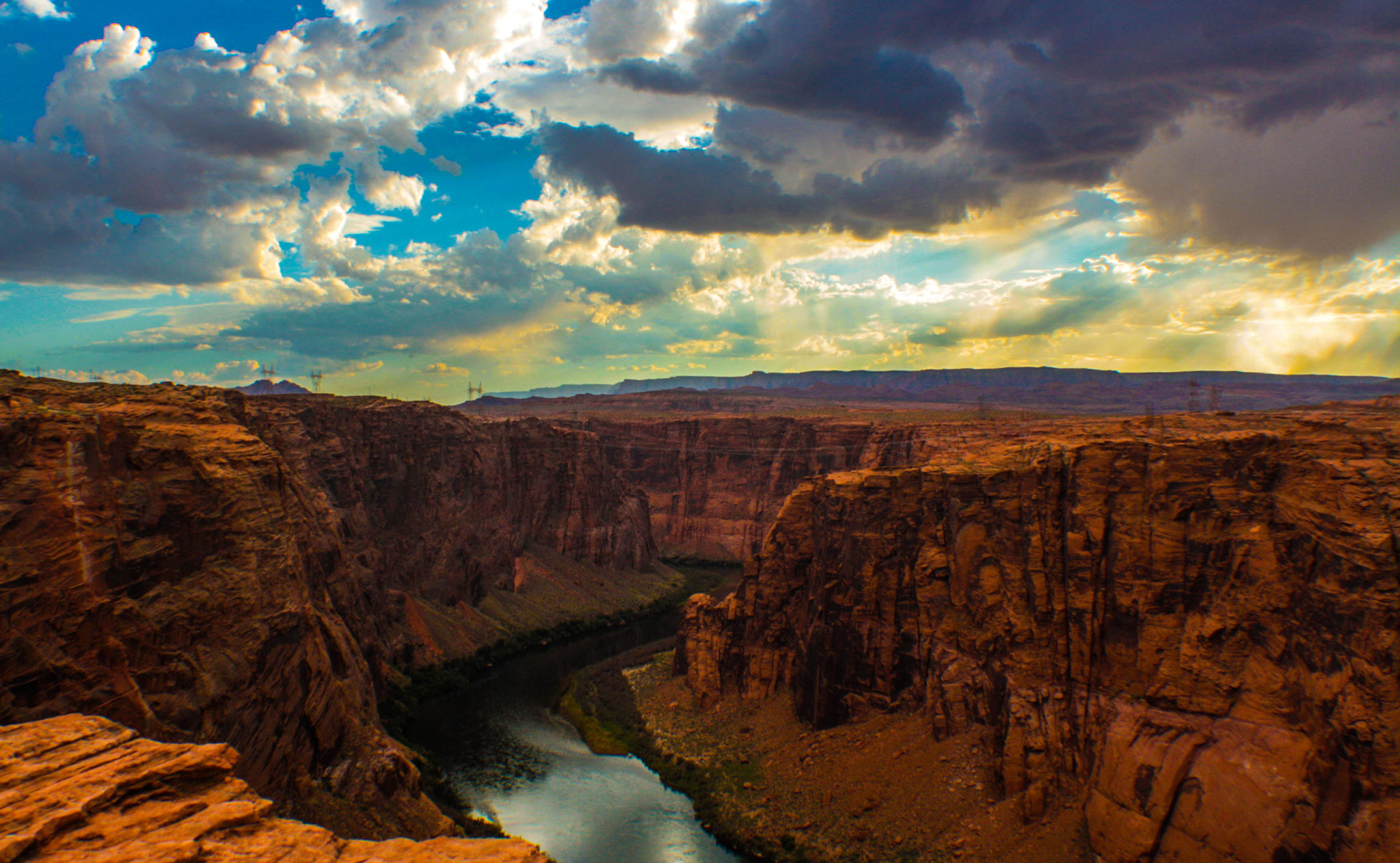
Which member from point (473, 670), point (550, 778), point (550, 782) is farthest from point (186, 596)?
point (473, 670)

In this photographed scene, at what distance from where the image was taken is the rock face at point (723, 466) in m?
142

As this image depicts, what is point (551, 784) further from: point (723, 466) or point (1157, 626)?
point (723, 466)

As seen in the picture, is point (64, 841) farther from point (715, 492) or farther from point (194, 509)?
A: point (715, 492)

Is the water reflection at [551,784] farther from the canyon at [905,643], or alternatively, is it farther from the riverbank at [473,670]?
the canyon at [905,643]

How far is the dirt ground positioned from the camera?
35500 mm

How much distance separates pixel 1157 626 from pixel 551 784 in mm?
40442

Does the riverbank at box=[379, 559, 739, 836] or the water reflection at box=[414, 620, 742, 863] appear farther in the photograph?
the riverbank at box=[379, 559, 739, 836]

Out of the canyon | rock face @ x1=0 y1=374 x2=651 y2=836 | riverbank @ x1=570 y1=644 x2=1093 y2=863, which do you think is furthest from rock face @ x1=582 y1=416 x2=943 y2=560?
rock face @ x1=0 y1=374 x2=651 y2=836

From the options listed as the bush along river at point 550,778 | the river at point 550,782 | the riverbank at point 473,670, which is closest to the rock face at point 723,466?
the riverbank at point 473,670

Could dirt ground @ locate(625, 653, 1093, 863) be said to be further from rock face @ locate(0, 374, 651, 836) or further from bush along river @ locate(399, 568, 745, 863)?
rock face @ locate(0, 374, 651, 836)

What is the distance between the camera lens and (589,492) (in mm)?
122750

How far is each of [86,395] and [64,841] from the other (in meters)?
33.6

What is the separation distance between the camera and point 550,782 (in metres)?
53.3

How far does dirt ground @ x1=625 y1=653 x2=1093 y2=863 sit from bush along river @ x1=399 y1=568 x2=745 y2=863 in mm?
3621
